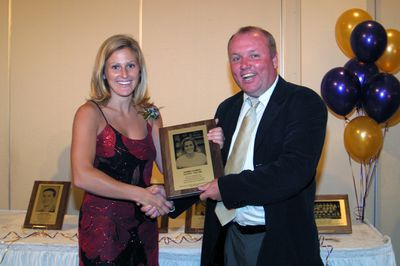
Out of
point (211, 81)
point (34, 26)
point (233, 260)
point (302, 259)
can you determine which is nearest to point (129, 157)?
point (233, 260)

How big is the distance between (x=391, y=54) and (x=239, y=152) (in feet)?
6.66

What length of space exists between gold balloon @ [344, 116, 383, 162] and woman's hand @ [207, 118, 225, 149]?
173 centimetres

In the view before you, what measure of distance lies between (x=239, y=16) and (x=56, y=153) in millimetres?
2176

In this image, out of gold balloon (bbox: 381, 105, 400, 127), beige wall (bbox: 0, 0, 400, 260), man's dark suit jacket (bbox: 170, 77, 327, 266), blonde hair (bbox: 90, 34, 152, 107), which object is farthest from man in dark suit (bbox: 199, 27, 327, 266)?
beige wall (bbox: 0, 0, 400, 260)

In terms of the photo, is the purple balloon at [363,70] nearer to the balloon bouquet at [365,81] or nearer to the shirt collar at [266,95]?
the balloon bouquet at [365,81]

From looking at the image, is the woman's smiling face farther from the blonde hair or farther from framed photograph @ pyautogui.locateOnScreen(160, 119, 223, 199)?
framed photograph @ pyautogui.locateOnScreen(160, 119, 223, 199)

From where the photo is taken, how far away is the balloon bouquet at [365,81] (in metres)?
3.37

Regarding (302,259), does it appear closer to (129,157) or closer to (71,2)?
(129,157)

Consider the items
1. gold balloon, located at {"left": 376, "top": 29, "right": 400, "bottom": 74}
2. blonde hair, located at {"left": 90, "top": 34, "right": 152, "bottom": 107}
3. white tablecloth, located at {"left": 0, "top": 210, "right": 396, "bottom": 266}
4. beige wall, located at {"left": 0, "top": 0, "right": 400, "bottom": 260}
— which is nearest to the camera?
blonde hair, located at {"left": 90, "top": 34, "right": 152, "bottom": 107}

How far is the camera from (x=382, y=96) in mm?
3340

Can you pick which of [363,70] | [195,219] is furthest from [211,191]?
[363,70]

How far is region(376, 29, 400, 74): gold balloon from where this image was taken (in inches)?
138

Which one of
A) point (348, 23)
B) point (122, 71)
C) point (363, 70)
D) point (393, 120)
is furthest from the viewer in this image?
point (393, 120)

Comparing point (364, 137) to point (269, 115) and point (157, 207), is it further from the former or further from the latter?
point (157, 207)
